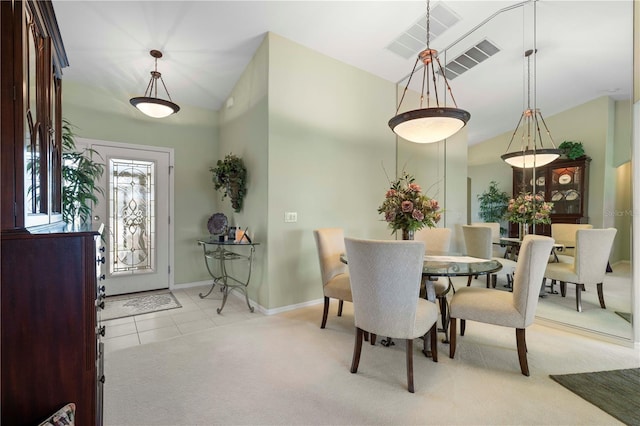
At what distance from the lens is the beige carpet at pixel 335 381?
1.71 meters

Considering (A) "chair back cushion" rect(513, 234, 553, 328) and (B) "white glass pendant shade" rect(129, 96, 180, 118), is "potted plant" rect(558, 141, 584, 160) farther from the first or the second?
(B) "white glass pendant shade" rect(129, 96, 180, 118)

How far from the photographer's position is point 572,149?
9.78 feet

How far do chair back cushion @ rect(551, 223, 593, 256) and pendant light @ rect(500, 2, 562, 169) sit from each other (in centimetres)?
69

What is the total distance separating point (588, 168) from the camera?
2896 mm

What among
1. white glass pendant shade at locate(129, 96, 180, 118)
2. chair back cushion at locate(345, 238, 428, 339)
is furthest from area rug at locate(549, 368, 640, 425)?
white glass pendant shade at locate(129, 96, 180, 118)

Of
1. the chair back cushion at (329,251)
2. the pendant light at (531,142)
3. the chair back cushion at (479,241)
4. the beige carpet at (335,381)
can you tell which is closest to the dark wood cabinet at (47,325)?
the beige carpet at (335,381)

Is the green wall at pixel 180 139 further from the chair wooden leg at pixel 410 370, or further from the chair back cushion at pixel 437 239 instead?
the chair wooden leg at pixel 410 370

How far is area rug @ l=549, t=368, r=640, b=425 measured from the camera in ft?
5.69

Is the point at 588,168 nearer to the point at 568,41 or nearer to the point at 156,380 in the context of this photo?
the point at 568,41

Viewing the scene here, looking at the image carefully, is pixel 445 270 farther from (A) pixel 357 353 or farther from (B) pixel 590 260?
(B) pixel 590 260

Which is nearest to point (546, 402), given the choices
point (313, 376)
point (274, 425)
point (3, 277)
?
point (313, 376)

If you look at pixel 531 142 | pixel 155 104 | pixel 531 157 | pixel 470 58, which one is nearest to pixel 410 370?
pixel 531 157

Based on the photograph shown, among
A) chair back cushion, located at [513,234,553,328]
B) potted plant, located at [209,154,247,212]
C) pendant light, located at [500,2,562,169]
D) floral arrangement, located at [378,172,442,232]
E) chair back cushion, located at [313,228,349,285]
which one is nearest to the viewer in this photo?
chair back cushion, located at [513,234,553,328]

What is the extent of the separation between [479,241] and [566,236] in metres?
0.80
